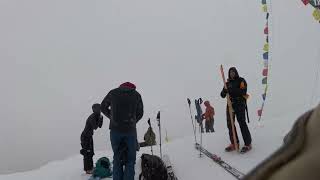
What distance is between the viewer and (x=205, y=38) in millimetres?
177625

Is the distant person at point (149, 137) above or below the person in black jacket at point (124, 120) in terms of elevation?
below

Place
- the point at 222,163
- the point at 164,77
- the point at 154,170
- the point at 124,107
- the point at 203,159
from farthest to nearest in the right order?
the point at 164,77 → the point at 203,159 → the point at 222,163 → the point at 154,170 → the point at 124,107

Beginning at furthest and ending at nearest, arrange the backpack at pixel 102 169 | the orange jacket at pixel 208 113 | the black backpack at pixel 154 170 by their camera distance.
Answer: the orange jacket at pixel 208 113, the backpack at pixel 102 169, the black backpack at pixel 154 170

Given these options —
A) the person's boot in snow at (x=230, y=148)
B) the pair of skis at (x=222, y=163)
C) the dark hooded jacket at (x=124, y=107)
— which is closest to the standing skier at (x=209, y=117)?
the pair of skis at (x=222, y=163)

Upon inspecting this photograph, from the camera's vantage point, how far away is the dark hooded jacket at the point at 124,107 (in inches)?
310

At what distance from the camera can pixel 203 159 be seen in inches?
410

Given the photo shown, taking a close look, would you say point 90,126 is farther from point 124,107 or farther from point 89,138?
point 124,107

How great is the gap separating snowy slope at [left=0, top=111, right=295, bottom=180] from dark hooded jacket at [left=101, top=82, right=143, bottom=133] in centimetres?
185

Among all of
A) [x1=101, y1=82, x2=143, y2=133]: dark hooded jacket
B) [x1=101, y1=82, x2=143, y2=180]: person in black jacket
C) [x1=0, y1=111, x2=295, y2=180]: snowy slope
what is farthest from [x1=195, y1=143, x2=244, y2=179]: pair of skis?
[x1=101, y1=82, x2=143, y2=133]: dark hooded jacket

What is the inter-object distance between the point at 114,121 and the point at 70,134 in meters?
106

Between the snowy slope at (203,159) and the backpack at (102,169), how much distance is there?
534mm

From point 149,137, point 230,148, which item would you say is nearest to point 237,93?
point 230,148

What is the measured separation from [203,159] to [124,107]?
3059 mm

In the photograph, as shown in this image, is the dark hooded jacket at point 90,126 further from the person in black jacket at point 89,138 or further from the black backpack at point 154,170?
the black backpack at point 154,170
